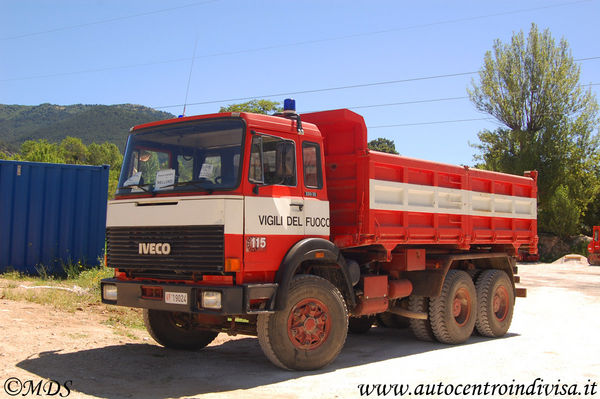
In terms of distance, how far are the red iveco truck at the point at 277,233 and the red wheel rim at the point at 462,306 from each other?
14.0 inches

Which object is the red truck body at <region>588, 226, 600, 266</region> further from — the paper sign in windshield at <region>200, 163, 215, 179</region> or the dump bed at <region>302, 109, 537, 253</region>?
the paper sign in windshield at <region>200, 163, 215, 179</region>

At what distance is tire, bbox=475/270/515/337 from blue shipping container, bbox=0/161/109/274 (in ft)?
28.0

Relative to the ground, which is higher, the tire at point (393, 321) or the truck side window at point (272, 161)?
the truck side window at point (272, 161)

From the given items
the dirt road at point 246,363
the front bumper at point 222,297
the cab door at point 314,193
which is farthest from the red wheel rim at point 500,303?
the front bumper at point 222,297

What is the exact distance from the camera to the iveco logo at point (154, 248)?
21.6 feet

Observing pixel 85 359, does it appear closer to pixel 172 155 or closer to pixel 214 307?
pixel 214 307

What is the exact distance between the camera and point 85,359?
6855 millimetres

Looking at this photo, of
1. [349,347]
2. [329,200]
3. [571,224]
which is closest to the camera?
[329,200]

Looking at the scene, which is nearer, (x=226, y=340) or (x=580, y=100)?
(x=226, y=340)

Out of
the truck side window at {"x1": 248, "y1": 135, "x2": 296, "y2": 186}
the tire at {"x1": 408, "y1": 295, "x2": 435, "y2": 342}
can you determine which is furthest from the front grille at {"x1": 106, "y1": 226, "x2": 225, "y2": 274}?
the tire at {"x1": 408, "y1": 295, "x2": 435, "y2": 342}

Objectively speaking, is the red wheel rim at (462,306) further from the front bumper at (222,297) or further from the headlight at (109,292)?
the headlight at (109,292)

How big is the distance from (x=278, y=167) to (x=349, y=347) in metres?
3.58

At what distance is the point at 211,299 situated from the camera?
622 cm

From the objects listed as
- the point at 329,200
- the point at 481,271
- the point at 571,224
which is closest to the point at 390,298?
the point at 329,200
